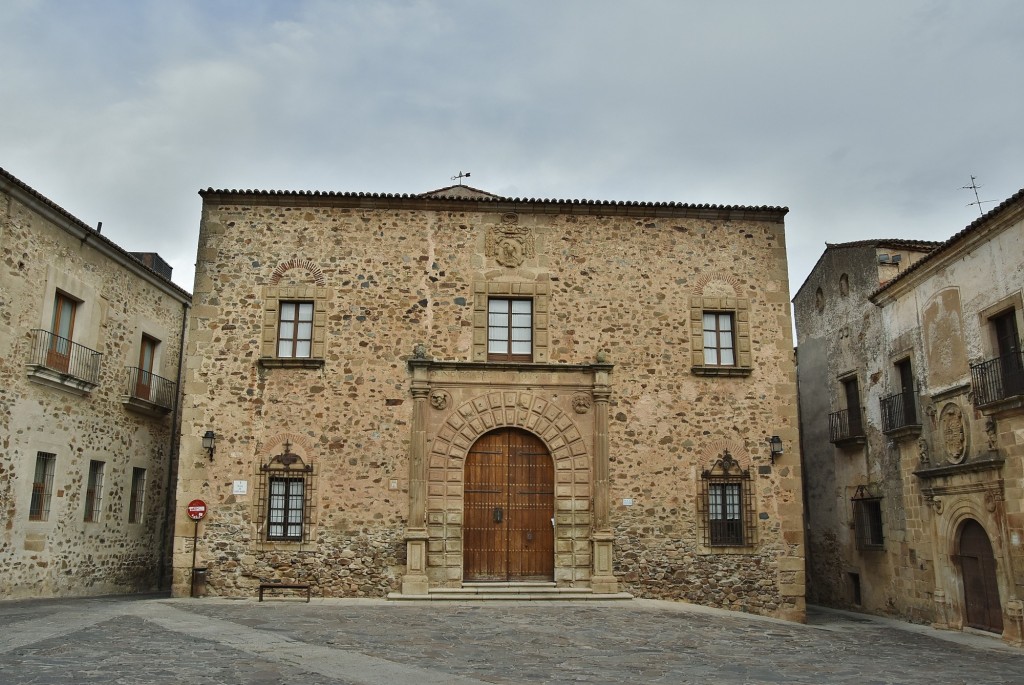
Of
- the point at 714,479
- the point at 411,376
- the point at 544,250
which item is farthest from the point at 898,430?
the point at 411,376

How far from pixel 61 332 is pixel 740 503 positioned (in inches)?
548

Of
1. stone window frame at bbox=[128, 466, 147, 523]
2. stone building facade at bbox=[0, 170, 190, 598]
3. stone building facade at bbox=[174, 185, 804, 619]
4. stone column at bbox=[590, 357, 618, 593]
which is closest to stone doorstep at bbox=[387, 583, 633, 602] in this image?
stone building facade at bbox=[174, 185, 804, 619]

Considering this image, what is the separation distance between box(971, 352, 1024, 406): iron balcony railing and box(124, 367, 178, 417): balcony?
1736 centimetres

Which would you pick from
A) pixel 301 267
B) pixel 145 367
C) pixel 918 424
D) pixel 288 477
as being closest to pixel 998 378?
pixel 918 424

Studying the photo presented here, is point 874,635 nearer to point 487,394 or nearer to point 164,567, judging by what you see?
point 487,394

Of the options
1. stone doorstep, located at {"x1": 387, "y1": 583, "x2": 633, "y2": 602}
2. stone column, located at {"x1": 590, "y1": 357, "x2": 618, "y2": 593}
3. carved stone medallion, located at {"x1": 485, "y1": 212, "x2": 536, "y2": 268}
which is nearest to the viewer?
stone doorstep, located at {"x1": 387, "y1": 583, "x2": 633, "y2": 602}

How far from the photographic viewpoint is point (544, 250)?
55.4 ft

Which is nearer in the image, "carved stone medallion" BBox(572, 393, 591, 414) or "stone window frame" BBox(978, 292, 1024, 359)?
"stone window frame" BBox(978, 292, 1024, 359)

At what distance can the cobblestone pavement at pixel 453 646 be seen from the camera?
8.22 meters

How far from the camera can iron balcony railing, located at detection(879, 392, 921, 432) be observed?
17453mm

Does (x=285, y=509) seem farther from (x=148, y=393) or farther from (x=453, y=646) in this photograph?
(x=453, y=646)

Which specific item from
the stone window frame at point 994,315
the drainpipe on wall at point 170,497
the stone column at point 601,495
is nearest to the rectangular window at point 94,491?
the drainpipe on wall at point 170,497

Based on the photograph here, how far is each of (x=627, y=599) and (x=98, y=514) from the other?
11322mm

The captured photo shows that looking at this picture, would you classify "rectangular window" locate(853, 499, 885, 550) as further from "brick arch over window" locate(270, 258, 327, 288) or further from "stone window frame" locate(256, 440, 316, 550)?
"brick arch over window" locate(270, 258, 327, 288)
